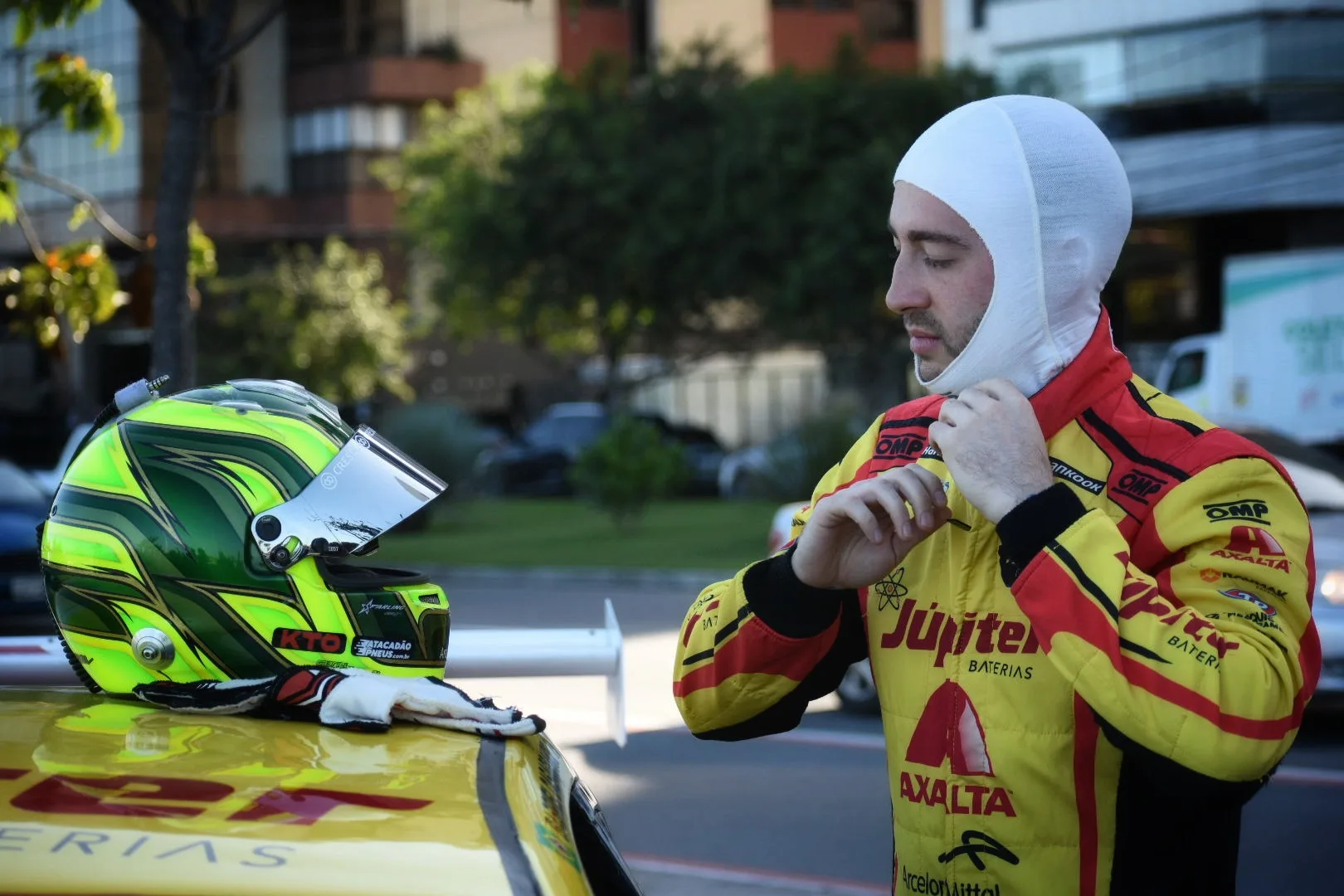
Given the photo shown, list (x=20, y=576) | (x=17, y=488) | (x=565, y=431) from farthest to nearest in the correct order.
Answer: (x=565, y=431) → (x=17, y=488) → (x=20, y=576)

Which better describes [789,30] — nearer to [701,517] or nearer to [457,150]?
[457,150]

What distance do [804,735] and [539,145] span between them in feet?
80.3

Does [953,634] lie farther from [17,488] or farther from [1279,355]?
[1279,355]

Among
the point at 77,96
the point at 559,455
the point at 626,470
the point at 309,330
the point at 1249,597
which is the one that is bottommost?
the point at 559,455

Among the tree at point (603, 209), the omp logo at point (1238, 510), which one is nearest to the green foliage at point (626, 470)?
the tree at point (603, 209)

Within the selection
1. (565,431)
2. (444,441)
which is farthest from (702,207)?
(444,441)

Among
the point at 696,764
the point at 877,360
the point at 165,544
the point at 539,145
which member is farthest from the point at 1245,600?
the point at 539,145

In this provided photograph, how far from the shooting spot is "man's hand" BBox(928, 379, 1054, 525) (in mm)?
1927

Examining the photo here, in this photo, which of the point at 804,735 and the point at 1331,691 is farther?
the point at 804,735

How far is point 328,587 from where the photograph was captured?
2.35m

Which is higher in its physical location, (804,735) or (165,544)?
(165,544)

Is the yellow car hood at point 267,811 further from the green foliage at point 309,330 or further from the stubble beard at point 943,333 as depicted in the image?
the green foliage at point 309,330

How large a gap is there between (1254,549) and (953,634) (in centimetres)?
38

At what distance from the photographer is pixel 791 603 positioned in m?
2.20
